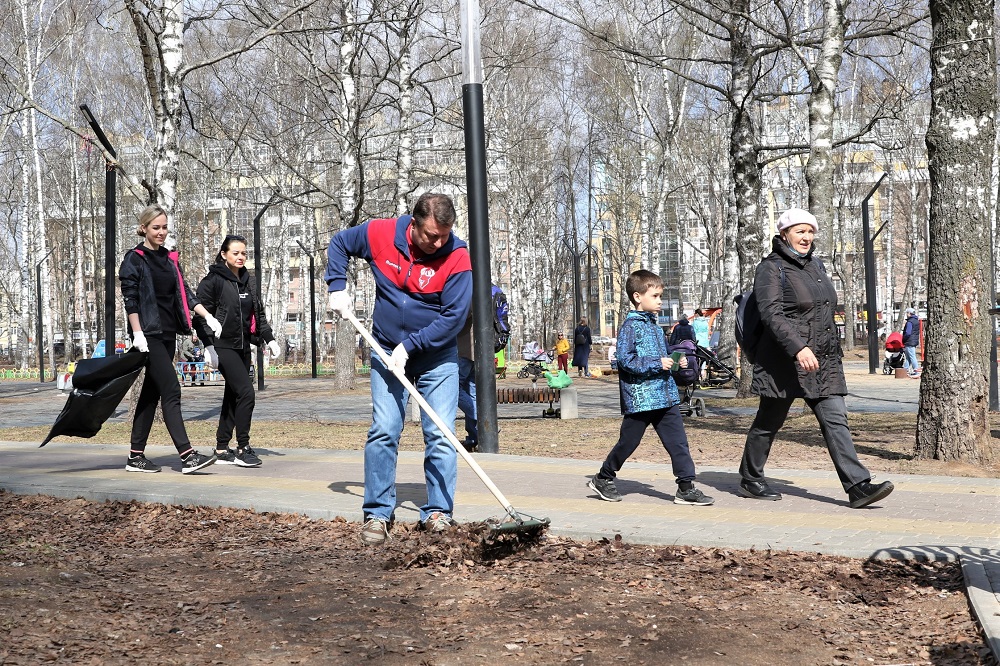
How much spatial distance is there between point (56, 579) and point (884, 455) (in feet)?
21.8

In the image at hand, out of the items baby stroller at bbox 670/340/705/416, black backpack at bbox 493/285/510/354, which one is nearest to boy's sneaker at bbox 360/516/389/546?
black backpack at bbox 493/285/510/354

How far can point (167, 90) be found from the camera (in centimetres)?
1295

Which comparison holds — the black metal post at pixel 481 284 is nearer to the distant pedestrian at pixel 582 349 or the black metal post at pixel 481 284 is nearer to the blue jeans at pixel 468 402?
the blue jeans at pixel 468 402

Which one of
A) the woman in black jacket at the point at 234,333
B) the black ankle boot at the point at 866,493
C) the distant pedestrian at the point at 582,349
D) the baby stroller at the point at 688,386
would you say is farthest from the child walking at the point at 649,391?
the distant pedestrian at the point at 582,349

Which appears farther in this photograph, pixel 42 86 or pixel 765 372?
pixel 42 86

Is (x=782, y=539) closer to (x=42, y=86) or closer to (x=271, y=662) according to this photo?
(x=271, y=662)

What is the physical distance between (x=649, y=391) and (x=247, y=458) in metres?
3.68

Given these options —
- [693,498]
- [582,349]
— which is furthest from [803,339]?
[582,349]

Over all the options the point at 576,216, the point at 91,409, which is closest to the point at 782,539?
the point at 91,409

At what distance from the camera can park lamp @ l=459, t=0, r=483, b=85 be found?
986 centimetres

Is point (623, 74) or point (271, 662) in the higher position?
point (623, 74)

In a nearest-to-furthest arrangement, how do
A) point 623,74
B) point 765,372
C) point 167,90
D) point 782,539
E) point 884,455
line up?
point 782,539 → point 765,372 → point 884,455 → point 167,90 → point 623,74

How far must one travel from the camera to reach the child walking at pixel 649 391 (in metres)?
6.64

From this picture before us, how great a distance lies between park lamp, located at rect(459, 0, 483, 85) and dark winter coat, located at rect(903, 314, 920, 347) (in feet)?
58.2
